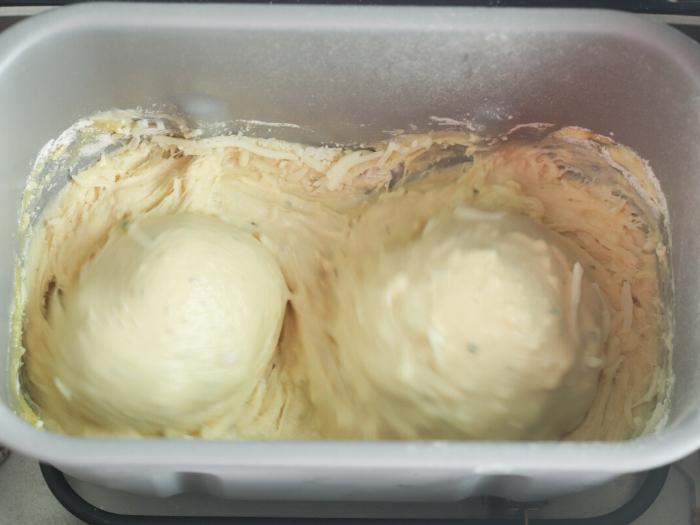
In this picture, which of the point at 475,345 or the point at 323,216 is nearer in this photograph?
the point at 475,345

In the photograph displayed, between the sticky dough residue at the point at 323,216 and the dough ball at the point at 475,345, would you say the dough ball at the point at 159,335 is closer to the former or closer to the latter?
the sticky dough residue at the point at 323,216

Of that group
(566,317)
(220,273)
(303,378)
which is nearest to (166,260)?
(220,273)

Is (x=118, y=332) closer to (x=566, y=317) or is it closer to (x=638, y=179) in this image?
(x=566, y=317)

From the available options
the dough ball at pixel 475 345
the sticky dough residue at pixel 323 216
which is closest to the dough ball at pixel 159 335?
the sticky dough residue at pixel 323 216

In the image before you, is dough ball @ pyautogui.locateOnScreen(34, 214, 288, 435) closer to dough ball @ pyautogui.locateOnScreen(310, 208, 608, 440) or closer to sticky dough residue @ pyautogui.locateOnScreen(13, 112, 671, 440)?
sticky dough residue @ pyautogui.locateOnScreen(13, 112, 671, 440)

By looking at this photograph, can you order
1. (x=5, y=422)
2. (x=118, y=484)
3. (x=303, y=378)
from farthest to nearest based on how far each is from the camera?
(x=303, y=378)
(x=118, y=484)
(x=5, y=422)
